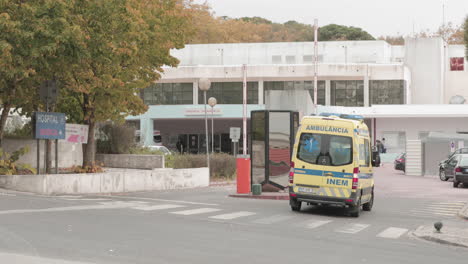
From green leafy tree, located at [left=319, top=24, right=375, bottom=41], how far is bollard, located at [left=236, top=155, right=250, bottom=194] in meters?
97.3

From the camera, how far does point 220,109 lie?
66375mm

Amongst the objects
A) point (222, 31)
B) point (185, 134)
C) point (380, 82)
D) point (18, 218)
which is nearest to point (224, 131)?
point (185, 134)

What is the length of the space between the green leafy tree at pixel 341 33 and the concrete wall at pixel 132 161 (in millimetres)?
90104

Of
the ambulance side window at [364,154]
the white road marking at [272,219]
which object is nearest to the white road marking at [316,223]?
the white road marking at [272,219]

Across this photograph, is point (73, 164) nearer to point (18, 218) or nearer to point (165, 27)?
point (165, 27)

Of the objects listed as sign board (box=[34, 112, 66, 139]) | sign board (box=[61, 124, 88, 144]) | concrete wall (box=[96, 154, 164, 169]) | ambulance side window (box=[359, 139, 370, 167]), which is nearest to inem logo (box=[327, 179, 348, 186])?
ambulance side window (box=[359, 139, 370, 167])

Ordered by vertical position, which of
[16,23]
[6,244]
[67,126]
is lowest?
[6,244]

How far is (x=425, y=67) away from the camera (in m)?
76.3

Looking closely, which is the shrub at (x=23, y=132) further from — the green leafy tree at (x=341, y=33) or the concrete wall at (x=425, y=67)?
the green leafy tree at (x=341, y=33)

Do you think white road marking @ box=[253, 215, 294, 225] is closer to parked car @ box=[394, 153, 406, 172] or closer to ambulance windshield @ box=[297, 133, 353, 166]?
ambulance windshield @ box=[297, 133, 353, 166]

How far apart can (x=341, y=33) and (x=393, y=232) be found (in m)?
109

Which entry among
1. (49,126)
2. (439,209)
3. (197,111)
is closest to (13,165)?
(49,126)

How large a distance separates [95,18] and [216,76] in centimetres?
4861

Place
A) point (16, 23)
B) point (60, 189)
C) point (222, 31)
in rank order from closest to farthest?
point (16, 23)
point (60, 189)
point (222, 31)
